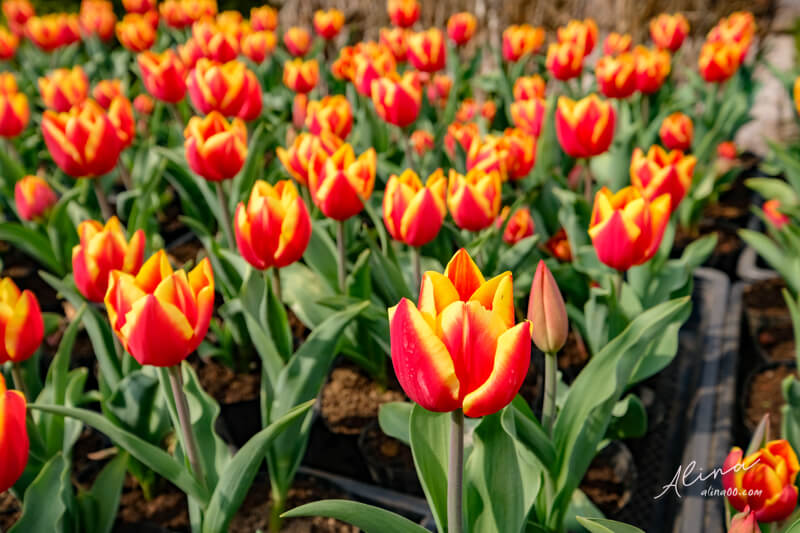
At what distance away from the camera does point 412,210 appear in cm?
133

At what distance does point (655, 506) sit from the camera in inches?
56.7

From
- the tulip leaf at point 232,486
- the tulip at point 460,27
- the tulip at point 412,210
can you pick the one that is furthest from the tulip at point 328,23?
the tulip leaf at point 232,486

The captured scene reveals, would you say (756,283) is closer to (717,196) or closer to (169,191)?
(717,196)

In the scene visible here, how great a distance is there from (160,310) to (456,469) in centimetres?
41

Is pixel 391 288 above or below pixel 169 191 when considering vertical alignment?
above

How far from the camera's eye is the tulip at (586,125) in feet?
5.46

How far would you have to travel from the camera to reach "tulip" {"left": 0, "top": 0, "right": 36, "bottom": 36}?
4055 mm

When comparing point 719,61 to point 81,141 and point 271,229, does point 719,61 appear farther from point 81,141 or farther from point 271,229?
point 81,141

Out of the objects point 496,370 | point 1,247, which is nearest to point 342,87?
point 1,247

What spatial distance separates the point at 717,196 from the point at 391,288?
1758 millimetres

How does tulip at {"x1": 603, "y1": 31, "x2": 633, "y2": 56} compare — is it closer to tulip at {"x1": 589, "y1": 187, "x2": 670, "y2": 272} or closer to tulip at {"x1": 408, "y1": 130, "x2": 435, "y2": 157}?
tulip at {"x1": 408, "y1": 130, "x2": 435, "y2": 157}

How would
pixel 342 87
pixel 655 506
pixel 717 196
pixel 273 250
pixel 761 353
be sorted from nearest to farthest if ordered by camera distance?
1. pixel 273 250
2. pixel 655 506
3. pixel 761 353
4. pixel 717 196
5. pixel 342 87

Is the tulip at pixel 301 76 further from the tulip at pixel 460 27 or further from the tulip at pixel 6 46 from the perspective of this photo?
the tulip at pixel 6 46

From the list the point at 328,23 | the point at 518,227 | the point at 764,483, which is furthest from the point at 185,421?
the point at 328,23
